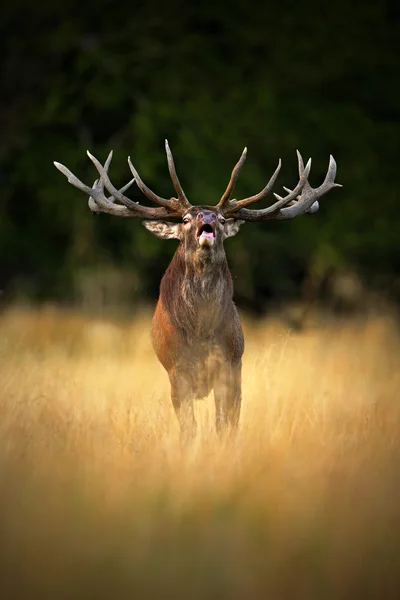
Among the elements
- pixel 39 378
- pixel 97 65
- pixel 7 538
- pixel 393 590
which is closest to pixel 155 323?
pixel 39 378

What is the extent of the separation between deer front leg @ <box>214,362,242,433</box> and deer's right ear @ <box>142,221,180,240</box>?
103cm

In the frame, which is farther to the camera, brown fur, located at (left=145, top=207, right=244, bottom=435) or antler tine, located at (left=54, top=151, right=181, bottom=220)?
antler tine, located at (left=54, top=151, right=181, bottom=220)

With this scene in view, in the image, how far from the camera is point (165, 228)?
21.6ft

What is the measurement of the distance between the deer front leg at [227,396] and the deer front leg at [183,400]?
17 centimetres

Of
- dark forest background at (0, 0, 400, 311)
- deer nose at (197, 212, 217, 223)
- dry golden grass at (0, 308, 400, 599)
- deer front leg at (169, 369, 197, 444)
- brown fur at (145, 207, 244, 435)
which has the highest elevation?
dark forest background at (0, 0, 400, 311)

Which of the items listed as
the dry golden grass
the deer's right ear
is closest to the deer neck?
the deer's right ear

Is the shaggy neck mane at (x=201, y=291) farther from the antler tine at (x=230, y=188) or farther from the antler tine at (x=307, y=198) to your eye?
the antler tine at (x=307, y=198)

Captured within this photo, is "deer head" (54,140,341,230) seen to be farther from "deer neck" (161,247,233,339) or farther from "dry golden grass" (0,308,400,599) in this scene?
"dry golden grass" (0,308,400,599)

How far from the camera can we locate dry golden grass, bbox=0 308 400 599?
3576 millimetres

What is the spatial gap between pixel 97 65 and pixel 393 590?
39.1 ft

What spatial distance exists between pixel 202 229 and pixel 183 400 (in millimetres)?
1153

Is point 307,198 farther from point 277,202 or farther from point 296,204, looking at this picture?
point 277,202

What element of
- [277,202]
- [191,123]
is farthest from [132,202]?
[191,123]

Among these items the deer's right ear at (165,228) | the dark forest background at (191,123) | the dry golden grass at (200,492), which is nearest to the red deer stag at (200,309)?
the deer's right ear at (165,228)
